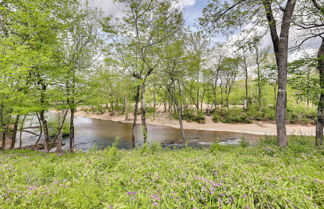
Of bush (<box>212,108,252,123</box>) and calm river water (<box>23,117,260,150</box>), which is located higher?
bush (<box>212,108,252,123</box>)

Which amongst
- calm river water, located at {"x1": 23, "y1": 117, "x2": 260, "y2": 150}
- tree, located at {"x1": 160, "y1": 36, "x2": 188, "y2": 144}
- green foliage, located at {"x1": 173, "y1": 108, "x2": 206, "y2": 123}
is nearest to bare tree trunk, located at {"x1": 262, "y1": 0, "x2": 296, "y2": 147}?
tree, located at {"x1": 160, "y1": 36, "x2": 188, "y2": 144}

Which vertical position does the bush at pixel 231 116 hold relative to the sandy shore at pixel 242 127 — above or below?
above

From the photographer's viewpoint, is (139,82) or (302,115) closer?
(139,82)

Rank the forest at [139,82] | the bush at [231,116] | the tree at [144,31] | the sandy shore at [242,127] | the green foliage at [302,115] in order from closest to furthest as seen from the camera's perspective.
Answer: the forest at [139,82] < the tree at [144,31] < the sandy shore at [242,127] < the green foliage at [302,115] < the bush at [231,116]

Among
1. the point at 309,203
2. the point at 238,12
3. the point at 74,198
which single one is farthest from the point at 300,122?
the point at 74,198

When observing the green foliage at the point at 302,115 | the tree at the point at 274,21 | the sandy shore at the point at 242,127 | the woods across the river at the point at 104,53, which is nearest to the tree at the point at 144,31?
the woods across the river at the point at 104,53

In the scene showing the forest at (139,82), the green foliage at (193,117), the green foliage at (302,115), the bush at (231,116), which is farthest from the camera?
the green foliage at (193,117)

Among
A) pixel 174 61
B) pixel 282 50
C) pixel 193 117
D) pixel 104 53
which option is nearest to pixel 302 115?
pixel 193 117

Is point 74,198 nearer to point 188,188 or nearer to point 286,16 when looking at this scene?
point 188,188

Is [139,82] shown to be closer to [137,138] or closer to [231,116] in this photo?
[137,138]

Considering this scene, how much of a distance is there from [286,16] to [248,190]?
6636mm

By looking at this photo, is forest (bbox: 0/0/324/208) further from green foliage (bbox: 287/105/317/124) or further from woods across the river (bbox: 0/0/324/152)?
green foliage (bbox: 287/105/317/124)

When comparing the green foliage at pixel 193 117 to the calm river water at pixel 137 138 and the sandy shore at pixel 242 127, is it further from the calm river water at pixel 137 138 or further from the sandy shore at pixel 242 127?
the calm river water at pixel 137 138

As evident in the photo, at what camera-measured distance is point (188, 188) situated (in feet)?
7.14
